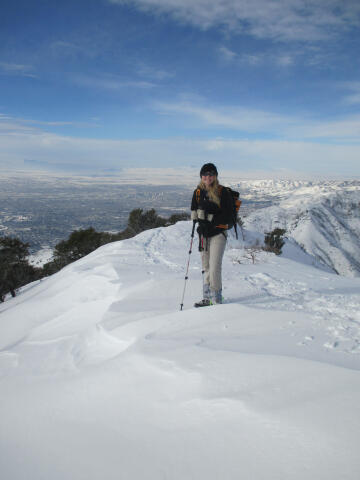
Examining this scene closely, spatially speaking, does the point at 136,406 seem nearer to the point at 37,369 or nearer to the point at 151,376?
the point at 151,376

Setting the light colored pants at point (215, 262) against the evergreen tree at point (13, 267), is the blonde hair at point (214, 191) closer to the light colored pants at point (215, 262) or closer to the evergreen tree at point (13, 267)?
the light colored pants at point (215, 262)

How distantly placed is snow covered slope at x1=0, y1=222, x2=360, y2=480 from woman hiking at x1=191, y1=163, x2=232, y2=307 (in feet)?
1.94

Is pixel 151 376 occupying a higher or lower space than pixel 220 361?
lower

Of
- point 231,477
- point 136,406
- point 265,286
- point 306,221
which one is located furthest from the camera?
point 306,221

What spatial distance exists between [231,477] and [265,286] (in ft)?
15.0

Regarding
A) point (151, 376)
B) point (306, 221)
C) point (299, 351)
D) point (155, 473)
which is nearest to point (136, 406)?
point (151, 376)

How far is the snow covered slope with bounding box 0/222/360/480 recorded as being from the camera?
1.66 m

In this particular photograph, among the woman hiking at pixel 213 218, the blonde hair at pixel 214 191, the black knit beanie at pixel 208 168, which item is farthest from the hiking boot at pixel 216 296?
the black knit beanie at pixel 208 168

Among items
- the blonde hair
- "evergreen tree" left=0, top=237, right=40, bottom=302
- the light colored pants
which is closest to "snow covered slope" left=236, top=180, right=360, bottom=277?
"evergreen tree" left=0, top=237, right=40, bottom=302

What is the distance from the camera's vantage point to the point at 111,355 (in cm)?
327

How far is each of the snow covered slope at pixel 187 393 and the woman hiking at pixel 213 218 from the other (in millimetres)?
591

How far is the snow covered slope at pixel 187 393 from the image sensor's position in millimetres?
1661

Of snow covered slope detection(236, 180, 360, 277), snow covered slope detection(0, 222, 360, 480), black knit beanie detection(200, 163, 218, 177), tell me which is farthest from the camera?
snow covered slope detection(236, 180, 360, 277)

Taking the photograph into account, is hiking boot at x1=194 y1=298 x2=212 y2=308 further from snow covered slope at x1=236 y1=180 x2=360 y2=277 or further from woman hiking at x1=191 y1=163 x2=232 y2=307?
snow covered slope at x1=236 y1=180 x2=360 y2=277
